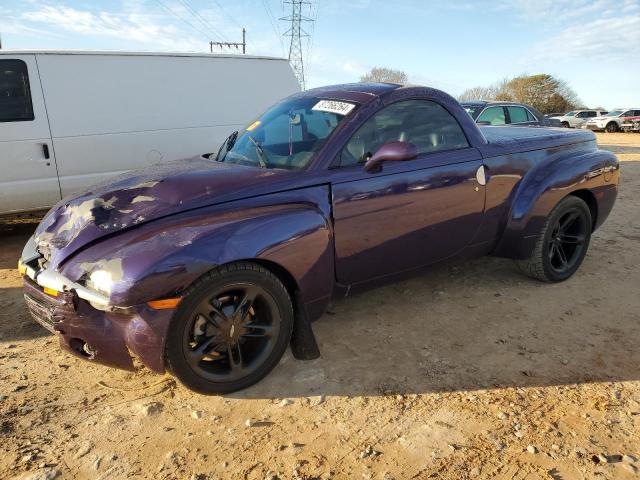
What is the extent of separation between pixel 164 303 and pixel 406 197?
1.70 meters

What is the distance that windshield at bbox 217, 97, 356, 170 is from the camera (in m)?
3.18

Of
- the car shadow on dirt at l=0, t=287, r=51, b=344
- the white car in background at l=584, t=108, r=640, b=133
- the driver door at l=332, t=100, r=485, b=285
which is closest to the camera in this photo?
the driver door at l=332, t=100, r=485, b=285

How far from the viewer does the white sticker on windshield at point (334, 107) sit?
10.7 ft

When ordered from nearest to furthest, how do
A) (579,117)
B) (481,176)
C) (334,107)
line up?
1. (334,107)
2. (481,176)
3. (579,117)

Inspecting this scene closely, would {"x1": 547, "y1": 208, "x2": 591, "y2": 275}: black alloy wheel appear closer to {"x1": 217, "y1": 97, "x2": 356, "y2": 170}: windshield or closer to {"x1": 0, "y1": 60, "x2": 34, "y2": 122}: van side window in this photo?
{"x1": 217, "y1": 97, "x2": 356, "y2": 170}: windshield

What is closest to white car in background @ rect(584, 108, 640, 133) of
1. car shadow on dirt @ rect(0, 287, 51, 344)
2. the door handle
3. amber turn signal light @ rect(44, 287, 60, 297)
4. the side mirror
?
the door handle

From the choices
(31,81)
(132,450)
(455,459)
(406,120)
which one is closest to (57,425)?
(132,450)

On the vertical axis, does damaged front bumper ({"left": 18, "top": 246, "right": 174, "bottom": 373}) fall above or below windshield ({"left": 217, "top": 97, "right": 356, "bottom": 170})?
below

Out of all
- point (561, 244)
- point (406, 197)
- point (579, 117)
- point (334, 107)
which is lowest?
point (561, 244)

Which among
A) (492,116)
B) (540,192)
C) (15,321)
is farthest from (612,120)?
(15,321)

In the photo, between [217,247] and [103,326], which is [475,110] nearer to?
[217,247]

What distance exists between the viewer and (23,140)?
5262mm

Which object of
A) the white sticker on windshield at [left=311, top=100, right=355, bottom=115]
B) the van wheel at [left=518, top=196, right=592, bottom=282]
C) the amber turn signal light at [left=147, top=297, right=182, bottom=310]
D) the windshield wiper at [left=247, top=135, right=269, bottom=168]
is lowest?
the van wheel at [left=518, top=196, right=592, bottom=282]

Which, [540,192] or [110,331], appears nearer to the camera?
[110,331]
